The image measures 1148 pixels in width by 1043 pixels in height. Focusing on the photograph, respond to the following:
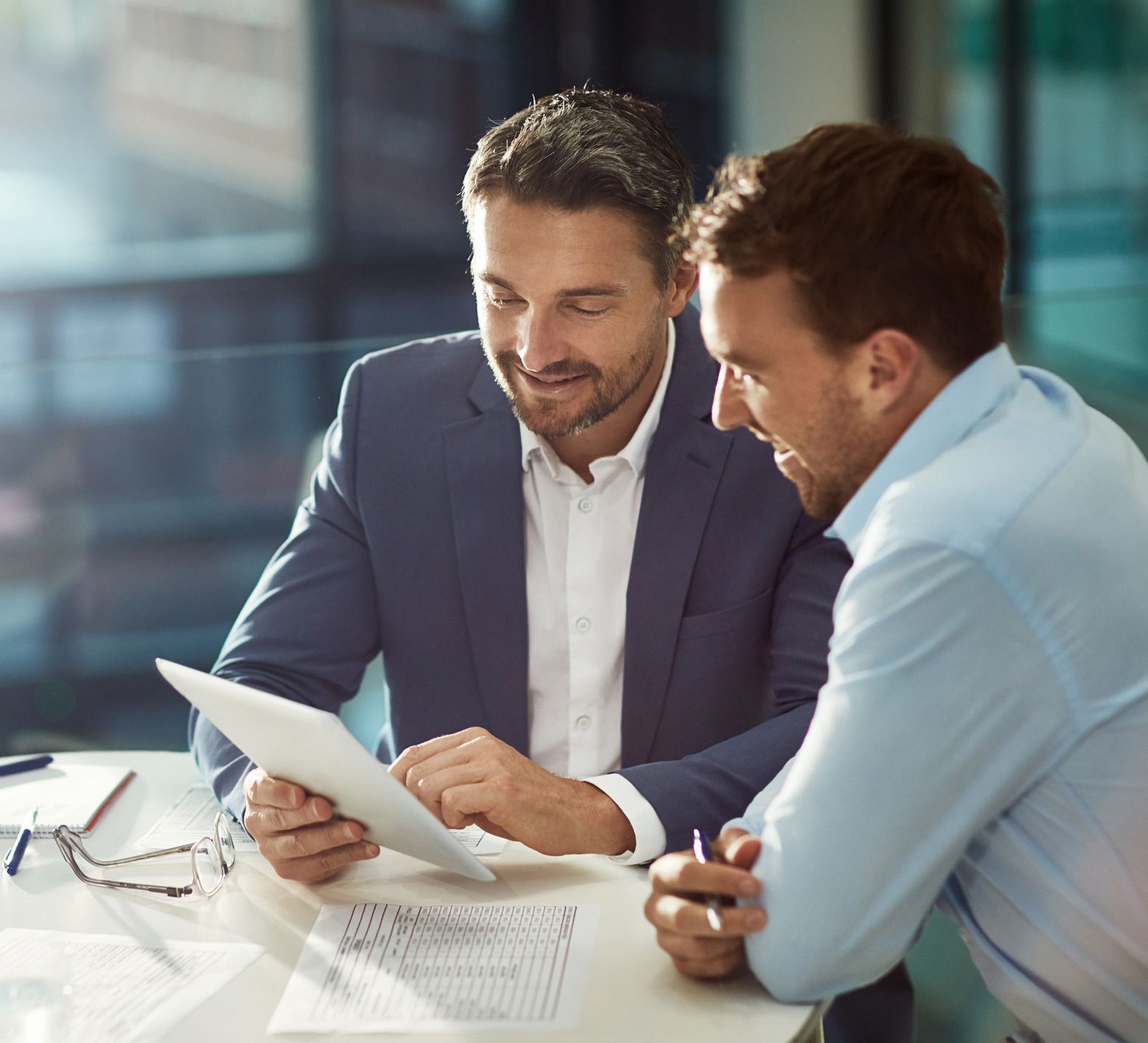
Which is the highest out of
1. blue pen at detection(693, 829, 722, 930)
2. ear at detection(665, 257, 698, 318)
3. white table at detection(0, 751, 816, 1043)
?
ear at detection(665, 257, 698, 318)

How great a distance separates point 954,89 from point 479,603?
14.7 feet

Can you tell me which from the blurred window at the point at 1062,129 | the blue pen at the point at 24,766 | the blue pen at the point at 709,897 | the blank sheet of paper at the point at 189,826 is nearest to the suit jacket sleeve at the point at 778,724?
the blue pen at the point at 709,897

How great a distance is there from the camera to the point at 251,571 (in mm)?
2770

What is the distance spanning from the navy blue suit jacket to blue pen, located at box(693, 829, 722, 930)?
45cm

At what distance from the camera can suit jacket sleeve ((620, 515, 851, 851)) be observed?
1.44m

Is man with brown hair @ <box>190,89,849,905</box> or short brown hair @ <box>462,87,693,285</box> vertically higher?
short brown hair @ <box>462,87,693,285</box>

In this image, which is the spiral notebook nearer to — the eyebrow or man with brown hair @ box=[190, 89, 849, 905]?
man with brown hair @ box=[190, 89, 849, 905]

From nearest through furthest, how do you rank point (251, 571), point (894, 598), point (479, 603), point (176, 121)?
point (894, 598), point (479, 603), point (251, 571), point (176, 121)

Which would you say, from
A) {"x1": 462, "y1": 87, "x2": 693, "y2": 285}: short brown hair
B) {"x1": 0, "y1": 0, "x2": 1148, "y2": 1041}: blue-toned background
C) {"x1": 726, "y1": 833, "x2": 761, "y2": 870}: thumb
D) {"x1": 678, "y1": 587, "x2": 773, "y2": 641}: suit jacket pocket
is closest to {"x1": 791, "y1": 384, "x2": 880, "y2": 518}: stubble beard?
{"x1": 726, "y1": 833, "x2": 761, "y2": 870}: thumb

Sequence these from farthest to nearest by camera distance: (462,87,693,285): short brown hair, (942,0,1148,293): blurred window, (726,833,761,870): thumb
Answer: (942,0,1148,293): blurred window → (462,87,693,285): short brown hair → (726,833,761,870): thumb

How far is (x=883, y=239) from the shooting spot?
3.73 feet

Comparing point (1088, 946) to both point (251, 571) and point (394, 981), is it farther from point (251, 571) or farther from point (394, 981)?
point (251, 571)

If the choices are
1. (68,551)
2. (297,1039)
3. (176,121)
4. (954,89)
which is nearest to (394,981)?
(297,1039)

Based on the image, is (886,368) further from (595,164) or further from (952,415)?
(595,164)
